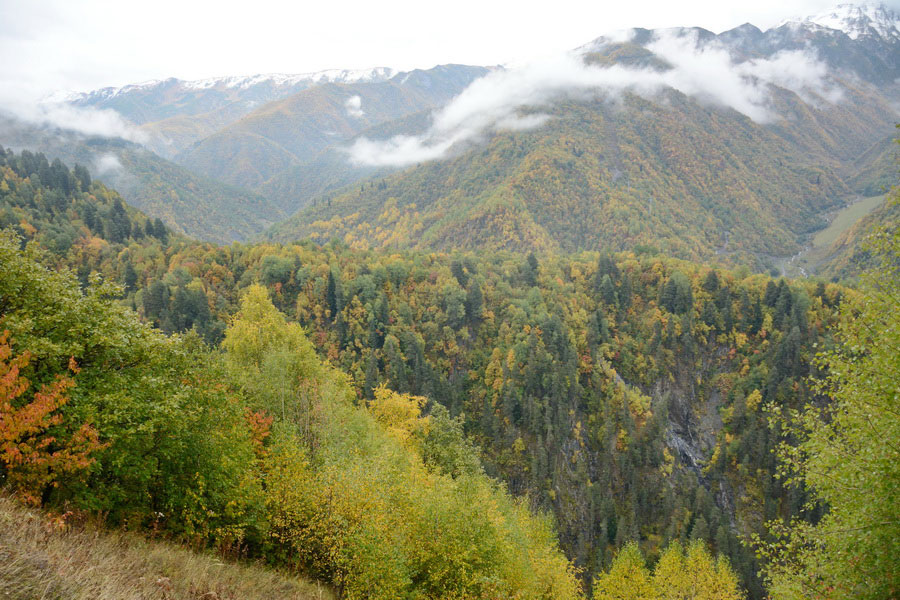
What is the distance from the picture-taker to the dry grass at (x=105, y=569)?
9.26 metres

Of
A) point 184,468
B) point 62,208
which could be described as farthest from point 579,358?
point 62,208

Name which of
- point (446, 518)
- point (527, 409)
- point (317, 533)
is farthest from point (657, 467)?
point (317, 533)

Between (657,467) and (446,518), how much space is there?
105m

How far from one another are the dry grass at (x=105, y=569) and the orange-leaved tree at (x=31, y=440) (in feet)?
2.88

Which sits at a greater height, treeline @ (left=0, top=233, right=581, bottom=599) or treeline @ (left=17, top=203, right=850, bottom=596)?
treeline @ (left=0, top=233, right=581, bottom=599)

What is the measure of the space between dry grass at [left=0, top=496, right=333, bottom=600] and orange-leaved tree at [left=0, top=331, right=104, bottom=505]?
0.88 m

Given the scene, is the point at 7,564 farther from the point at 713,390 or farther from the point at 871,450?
the point at 713,390

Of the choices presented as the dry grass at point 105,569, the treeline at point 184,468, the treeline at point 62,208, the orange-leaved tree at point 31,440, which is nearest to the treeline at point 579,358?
the treeline at point 62,208

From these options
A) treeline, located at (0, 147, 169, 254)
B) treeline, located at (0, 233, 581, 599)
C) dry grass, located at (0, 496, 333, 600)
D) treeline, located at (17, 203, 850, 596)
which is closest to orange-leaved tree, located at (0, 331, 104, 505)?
treeline, located at (0, 233, 581, 599)

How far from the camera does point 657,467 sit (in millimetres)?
110750

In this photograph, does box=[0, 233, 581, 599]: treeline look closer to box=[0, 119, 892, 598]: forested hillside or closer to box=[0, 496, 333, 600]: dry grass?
box=[0, 119, 892, 598]: forested hillside

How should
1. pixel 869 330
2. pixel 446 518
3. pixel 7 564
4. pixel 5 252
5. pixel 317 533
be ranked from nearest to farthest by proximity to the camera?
pixel 7 564 < pixel 869 330 < pixel 5 252 < pixel 317 533 < pixel 446 518

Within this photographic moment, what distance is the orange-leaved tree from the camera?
12516 mm

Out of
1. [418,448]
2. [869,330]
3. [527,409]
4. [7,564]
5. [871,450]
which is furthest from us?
[527,409]
